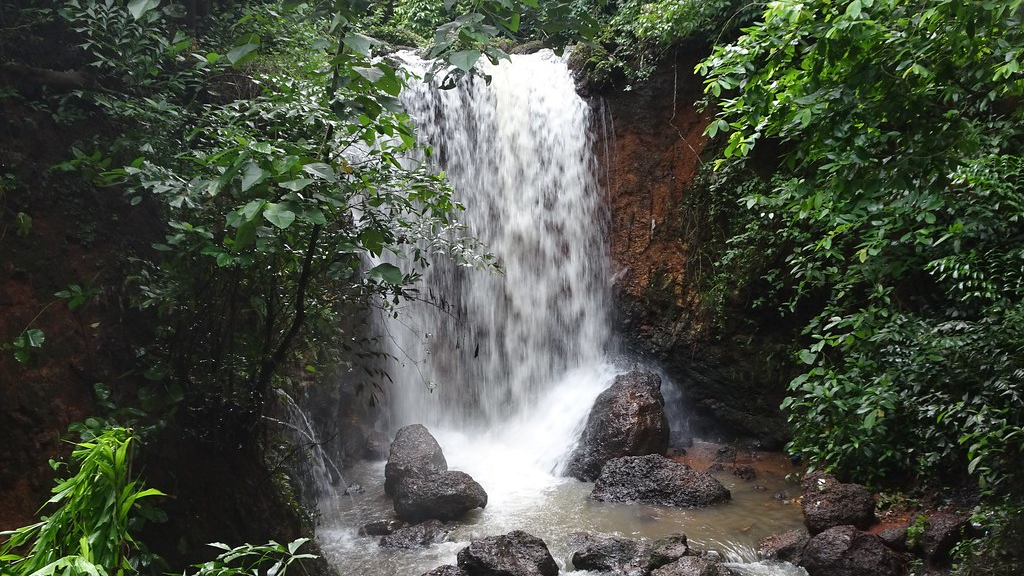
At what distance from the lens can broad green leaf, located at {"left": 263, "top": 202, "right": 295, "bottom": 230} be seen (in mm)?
2436

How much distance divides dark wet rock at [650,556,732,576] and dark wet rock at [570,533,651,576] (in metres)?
0.22

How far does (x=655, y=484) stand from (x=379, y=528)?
2.75 m

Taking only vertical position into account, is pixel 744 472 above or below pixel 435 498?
below

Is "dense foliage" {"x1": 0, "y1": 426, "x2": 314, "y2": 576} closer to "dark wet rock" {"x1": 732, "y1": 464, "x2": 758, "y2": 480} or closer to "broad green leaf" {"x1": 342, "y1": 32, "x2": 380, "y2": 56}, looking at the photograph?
"broad green leaf" {"x1": 342, "y1": 32, "x2": 380, "y2": 56}

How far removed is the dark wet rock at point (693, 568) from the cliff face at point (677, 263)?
12.6ft

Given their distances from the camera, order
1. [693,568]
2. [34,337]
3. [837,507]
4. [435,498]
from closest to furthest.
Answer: [34,337] → [693,568] → [837,507] → [435,498]

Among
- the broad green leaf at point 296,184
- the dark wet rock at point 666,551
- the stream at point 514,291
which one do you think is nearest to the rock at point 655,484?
the dark wet rock at point 666,551

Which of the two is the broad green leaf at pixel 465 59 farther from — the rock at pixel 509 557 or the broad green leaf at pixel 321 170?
the rock at pixel 509 557

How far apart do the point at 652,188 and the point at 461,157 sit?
9.60 ft

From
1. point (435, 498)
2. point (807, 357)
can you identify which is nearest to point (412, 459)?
point (435, 498)

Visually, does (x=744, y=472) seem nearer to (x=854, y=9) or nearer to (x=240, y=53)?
(x=854, y=9)

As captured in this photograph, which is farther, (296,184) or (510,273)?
(510,273)

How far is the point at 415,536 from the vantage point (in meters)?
6.03

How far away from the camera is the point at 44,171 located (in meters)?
4.07
